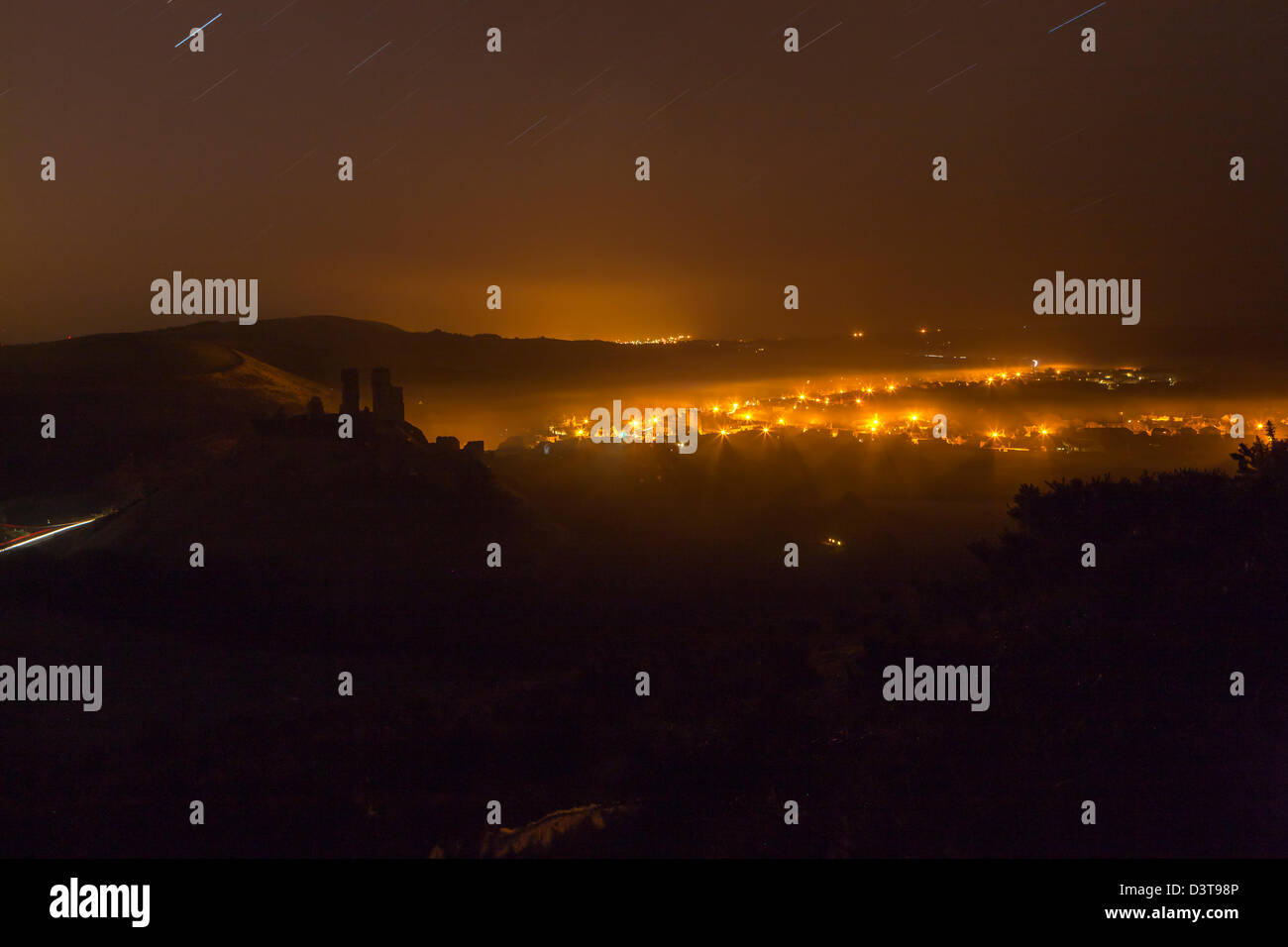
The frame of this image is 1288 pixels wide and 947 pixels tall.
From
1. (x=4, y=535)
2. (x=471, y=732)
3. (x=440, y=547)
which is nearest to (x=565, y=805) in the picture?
(x=471, y=732)

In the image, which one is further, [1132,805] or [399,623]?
[399,623]

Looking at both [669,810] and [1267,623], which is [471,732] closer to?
[669,810]

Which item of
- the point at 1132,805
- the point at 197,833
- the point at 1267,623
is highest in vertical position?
the point at 1267,623

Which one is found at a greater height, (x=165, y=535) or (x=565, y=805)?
(x=165, y=535)

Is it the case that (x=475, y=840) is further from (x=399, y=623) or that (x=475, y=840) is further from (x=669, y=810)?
(x=399, y=623)

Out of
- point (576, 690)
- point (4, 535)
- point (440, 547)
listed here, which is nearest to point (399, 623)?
point (440, 547)

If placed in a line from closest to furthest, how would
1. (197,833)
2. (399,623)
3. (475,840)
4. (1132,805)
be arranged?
(1132,805) → (475,840) → (197,833) → (399,623)

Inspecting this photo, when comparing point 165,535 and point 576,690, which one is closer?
point 576,690
